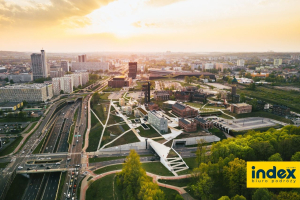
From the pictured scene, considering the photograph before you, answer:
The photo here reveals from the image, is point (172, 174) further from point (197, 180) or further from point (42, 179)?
point (42, 179)

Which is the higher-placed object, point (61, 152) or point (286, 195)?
point (286, 195)

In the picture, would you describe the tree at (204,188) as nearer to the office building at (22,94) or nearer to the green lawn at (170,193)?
the green lawn at (170,193)

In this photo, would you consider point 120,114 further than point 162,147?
Yes

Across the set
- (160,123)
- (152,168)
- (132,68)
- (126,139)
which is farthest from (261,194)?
(132,68)

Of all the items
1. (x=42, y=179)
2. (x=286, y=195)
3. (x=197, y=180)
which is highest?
(x=286, y=195)

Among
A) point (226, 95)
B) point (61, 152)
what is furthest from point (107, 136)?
point (226, 95)

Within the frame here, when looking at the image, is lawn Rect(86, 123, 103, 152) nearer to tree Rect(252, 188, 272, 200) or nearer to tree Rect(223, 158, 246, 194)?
tree Rect(223, 158, 246, 194)

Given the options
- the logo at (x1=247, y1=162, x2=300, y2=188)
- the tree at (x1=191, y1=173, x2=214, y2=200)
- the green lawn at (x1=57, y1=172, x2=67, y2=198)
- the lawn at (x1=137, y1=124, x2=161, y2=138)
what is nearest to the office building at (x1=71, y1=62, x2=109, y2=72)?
the lawn at (x1=137, y1=124, x2=161, y2=138)
